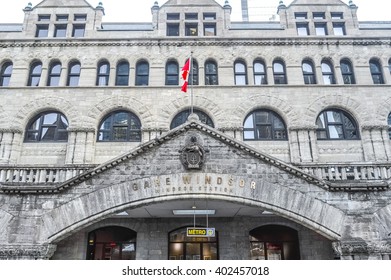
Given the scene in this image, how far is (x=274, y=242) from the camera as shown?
56.3ft

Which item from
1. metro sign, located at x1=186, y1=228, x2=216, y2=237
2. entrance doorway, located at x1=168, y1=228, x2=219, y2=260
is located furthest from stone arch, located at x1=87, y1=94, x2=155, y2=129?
metro sign, located at x1=186, y1=228, x2=216, y2=237

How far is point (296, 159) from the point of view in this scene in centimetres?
1919

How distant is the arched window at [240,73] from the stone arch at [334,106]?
184 inches

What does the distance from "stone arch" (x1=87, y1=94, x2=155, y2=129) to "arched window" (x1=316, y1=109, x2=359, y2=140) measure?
10.8 meters

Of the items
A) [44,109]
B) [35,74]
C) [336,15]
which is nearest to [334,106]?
[336,15]

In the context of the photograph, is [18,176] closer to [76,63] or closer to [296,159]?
[76,63]

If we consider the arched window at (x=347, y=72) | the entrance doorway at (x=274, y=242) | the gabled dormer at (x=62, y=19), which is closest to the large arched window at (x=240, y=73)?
the arched window at (x=347, y=72)

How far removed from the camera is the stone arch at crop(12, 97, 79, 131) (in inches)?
790

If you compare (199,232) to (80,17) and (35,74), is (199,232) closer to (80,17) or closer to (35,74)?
(35,74)

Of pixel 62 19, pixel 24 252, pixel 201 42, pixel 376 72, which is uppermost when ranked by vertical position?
pixel 62 19

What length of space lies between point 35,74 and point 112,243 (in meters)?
12.9

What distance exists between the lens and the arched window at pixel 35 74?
21.7 meters
